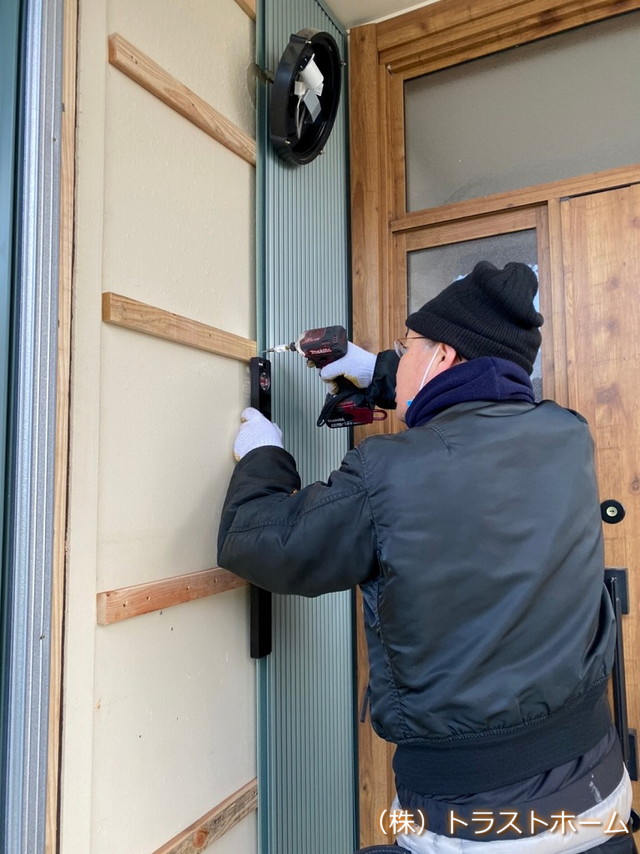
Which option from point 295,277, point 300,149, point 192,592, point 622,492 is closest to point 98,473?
point 192,592

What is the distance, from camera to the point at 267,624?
133cm

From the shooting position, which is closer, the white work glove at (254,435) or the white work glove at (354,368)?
the white work glove at (254,435)

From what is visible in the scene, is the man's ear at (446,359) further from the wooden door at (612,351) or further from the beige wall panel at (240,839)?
the beige wall panel at (240,839)

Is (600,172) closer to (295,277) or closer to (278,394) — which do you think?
(295,277)

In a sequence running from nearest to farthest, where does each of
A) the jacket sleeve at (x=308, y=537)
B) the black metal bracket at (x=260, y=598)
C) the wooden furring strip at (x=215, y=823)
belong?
the jacket sleeve at (x=308, y=537) → the wooden furring strip at (x=215, y=823) → the black metal bracket at (x=260, y=598)

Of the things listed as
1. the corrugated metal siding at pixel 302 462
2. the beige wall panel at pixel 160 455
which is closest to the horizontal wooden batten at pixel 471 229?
the corrugated metal siding at pixel 302 462

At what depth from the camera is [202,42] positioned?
1.25m

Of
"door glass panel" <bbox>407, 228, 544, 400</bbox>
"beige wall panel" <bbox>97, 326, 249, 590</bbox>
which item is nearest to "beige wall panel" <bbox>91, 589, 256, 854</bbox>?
"beige wall panel" <bbox>97, 326, 249, 590</bbox>

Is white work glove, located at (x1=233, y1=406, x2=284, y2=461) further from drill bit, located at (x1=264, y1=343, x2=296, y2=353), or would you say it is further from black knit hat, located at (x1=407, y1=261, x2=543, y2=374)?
black knit hat, located at (x1=407, y1=261, x2=543, y2=374)

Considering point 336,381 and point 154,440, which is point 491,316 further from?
point 154,440

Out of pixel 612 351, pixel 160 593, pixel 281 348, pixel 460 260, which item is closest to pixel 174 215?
pixel 281 348

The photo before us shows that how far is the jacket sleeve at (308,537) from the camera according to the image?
3.10 ft

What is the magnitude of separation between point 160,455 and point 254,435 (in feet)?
0.70

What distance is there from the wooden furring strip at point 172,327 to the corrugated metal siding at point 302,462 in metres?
0.10
